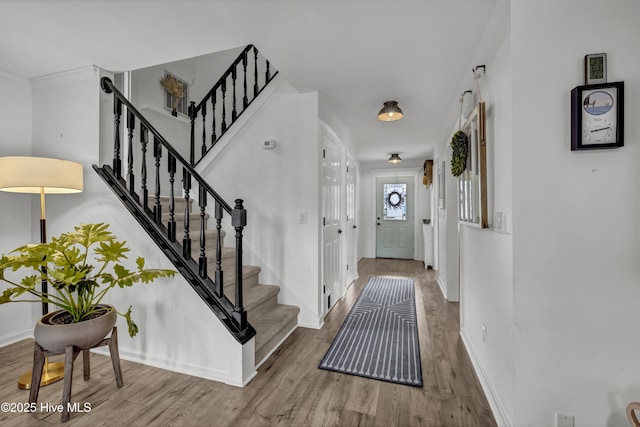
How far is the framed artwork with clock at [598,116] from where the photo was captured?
1198 millimetres

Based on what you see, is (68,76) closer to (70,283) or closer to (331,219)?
(70,283)

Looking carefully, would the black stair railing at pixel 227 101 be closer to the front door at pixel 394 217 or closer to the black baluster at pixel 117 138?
the black baluster at pixel 117 138

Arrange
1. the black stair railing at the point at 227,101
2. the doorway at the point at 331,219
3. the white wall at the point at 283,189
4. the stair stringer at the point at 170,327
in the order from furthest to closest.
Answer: the black stair railing at the point at 227,101, the doorway at the point at 331,219, the white wall at the point at 283,189, the stair stringer at the point at 170,327

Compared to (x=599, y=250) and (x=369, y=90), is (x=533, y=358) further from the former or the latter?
(x=369, y=90)

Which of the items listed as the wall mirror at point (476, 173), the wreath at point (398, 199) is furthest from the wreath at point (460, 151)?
the wreath at point (398, 199)

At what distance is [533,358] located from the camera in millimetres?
A: 1327

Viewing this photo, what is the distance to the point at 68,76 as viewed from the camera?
8.22 feet

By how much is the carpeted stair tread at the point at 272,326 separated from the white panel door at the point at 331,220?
1.36 ft

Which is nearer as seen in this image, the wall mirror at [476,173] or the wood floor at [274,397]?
the wood floor at [274,397]

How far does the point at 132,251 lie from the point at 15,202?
4.54 ft

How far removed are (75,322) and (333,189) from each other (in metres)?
2.54

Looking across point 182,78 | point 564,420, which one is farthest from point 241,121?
point 564,420

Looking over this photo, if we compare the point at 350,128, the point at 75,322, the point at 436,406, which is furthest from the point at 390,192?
the point at 75,322

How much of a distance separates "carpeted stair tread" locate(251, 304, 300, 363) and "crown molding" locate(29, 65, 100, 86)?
253 cm
